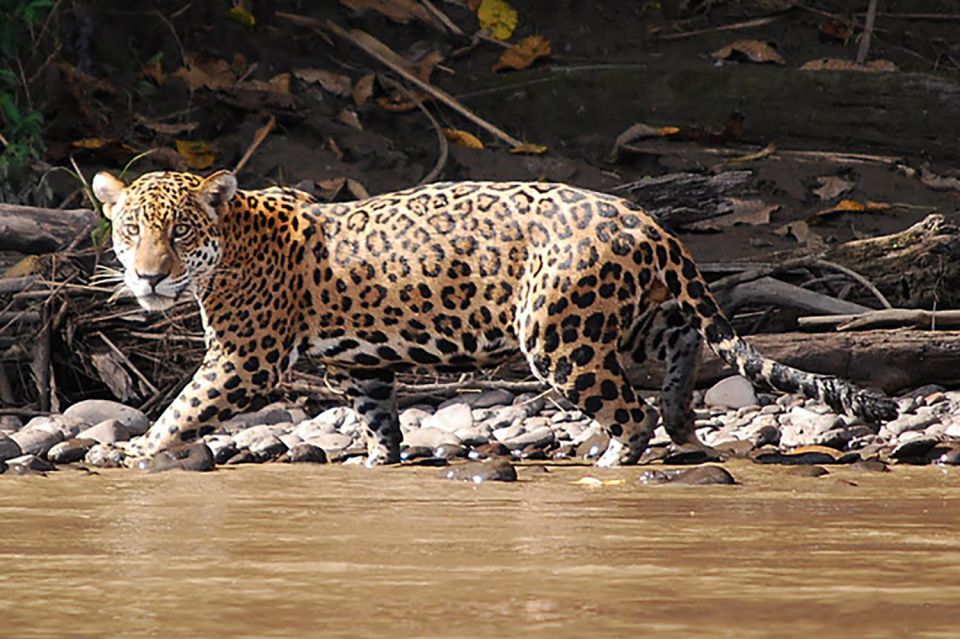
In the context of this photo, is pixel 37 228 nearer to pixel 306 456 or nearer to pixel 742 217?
pixel 306 456

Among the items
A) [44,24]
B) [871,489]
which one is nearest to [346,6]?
[44,24]

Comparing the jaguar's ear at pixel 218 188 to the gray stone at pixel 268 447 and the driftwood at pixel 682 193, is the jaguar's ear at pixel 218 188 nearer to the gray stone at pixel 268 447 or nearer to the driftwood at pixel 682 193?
the gray stone at pixel 268 447

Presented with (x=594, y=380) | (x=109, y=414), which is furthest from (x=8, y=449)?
(x=594, y=380)

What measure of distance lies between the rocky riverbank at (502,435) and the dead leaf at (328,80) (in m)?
3.93

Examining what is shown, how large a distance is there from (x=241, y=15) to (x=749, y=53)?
3523 millimetres

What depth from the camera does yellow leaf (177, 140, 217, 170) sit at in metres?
11.2

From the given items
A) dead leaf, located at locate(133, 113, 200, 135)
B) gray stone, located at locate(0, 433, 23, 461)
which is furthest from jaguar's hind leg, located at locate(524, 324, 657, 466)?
dead leaf, located at locate(133, 113, 200, 135)

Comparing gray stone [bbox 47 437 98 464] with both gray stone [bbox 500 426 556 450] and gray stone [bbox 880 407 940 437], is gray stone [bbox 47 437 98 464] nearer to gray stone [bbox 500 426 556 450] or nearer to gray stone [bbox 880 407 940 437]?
gray stone [bbox 500 426 556 450]

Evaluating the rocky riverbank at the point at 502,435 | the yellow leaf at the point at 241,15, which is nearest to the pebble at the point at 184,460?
the rocky riverbank at the point at 502,435

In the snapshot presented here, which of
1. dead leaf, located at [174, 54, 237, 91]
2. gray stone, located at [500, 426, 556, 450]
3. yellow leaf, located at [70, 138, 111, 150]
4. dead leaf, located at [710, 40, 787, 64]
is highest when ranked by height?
dead leaf, located at [710, 40, 787, 64]

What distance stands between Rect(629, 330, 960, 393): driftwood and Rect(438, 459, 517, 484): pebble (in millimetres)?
2074

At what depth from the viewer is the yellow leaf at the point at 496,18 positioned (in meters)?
13.2

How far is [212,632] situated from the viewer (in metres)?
3.56

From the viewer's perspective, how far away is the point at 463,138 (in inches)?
468
